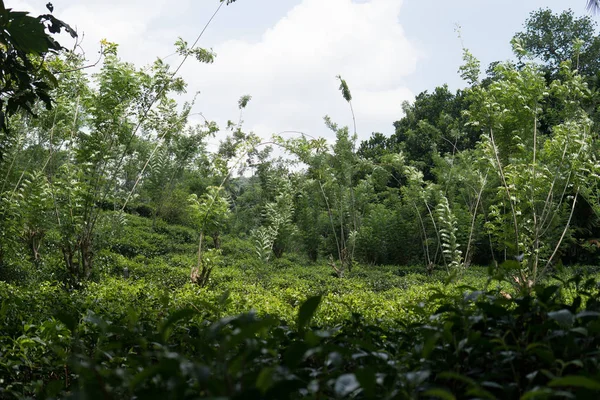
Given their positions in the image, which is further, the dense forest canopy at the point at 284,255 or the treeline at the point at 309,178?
the treeline at the point at 309,178

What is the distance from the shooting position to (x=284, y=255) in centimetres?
1273

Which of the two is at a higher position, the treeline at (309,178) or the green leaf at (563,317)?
the treeline at (309,178)

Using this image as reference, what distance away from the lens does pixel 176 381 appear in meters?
0.56

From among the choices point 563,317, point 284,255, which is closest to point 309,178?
point 284,255

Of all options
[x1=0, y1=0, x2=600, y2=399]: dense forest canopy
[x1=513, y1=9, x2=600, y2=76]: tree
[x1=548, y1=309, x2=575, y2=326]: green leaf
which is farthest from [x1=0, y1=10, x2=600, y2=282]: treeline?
[x1=513, y1=9, x2=600, y2=76]: tree

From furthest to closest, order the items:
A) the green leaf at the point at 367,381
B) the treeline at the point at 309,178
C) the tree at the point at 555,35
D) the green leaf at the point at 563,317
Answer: the tree at the point at 555,35, the treeline at the point at 309,178, the green leaf at the point at 563,317, the green leaf at the point at 367,381

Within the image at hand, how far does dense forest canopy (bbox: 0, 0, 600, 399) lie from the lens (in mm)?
834

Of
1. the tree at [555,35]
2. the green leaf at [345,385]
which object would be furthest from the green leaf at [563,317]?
the tree at [555,35]

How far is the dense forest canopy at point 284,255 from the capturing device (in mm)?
834

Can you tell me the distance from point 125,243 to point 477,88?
23.3 ft

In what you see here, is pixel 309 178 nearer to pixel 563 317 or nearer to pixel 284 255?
pixel 284 255

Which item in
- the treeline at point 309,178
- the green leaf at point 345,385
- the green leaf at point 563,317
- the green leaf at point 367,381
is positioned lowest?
the green leaf at point 345,385

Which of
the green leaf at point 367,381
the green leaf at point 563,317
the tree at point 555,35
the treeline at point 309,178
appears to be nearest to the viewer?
the green leaf at point 367,381

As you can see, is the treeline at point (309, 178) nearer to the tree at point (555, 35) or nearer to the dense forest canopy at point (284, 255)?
the dense forest canopy at point (284, 255)
